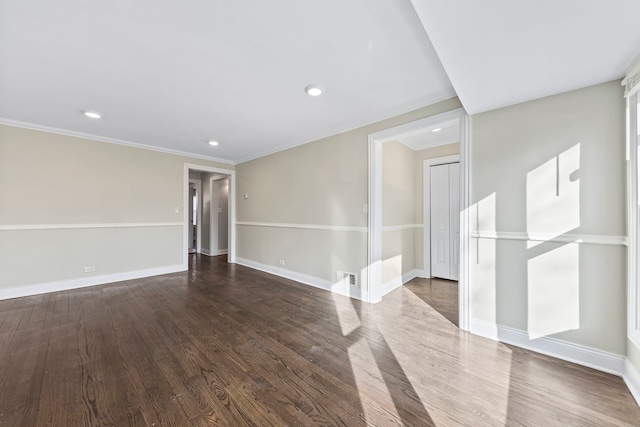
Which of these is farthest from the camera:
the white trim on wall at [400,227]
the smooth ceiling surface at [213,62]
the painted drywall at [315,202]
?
the white trim on wall at [400,227]

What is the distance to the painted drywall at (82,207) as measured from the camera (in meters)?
3.33

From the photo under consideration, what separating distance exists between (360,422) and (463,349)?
4.08 feet

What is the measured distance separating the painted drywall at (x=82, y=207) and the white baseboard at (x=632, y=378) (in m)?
5.81

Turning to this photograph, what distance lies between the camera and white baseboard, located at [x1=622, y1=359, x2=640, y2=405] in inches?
59.9

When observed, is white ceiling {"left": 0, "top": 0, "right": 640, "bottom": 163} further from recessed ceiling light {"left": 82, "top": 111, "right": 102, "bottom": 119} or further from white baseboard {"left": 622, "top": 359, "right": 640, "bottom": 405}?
white baseboard {"left": 622, "top": 359, "right": 640, "bottom": 405}

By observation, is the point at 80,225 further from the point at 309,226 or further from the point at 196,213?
the point at 196,213

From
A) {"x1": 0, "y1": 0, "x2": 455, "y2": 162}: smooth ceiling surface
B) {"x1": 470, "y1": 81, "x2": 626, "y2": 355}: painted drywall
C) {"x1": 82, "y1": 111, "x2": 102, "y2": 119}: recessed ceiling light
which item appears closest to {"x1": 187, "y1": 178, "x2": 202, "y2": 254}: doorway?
{"x1": 0, "y1": 0, "x2": 455, "y2": 162}: smooth ceiling surface

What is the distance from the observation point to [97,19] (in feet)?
5.10

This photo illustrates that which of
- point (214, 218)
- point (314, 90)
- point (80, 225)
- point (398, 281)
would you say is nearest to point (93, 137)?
point (80, 225)

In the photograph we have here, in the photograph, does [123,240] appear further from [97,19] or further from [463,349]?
[463,349]

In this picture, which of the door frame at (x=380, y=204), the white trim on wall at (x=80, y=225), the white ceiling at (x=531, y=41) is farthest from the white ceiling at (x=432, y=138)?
the white trim on wall at (x=80, y=225)

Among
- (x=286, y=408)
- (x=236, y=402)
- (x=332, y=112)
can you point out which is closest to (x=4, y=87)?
(x=332, y=112)

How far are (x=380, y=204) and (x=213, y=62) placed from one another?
2331 mm

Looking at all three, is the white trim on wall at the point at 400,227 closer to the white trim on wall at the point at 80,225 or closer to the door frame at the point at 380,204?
the door frame at the point at 380,204
